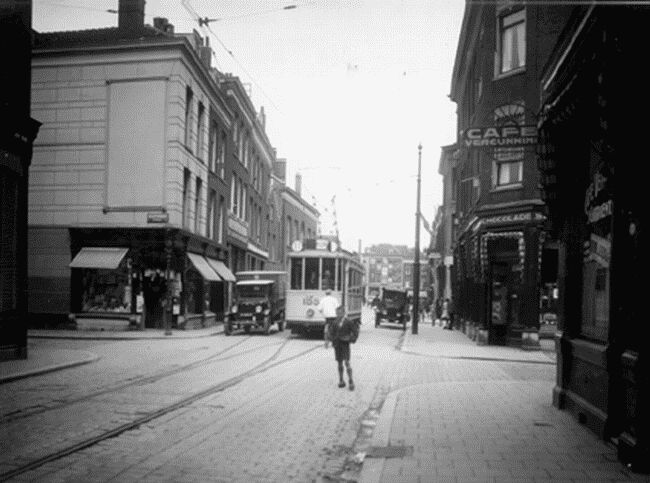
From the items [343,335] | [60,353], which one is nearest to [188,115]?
[60,353]

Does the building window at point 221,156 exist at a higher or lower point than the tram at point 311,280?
higher

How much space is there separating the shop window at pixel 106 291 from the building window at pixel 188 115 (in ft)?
20.2

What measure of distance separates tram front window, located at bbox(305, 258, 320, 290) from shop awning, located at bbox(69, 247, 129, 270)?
23.9ft

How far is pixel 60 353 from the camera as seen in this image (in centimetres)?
1703

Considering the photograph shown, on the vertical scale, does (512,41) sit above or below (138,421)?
above

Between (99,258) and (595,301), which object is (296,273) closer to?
(99,258)

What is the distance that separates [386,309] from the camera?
37094mm

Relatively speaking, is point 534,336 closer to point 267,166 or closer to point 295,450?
point 295,450

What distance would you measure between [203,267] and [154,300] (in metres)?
2.84

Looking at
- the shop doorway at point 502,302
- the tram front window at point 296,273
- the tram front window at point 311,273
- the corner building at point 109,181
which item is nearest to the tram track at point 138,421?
the tram front window at point 311,273

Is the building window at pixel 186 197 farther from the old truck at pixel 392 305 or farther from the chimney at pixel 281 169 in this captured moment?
the chimney at pixel 281 169

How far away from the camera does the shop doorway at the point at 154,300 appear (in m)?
27.7

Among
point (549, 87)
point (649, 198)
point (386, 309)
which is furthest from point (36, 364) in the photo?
point (386, 309)

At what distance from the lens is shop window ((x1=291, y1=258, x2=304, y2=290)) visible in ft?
83.7
